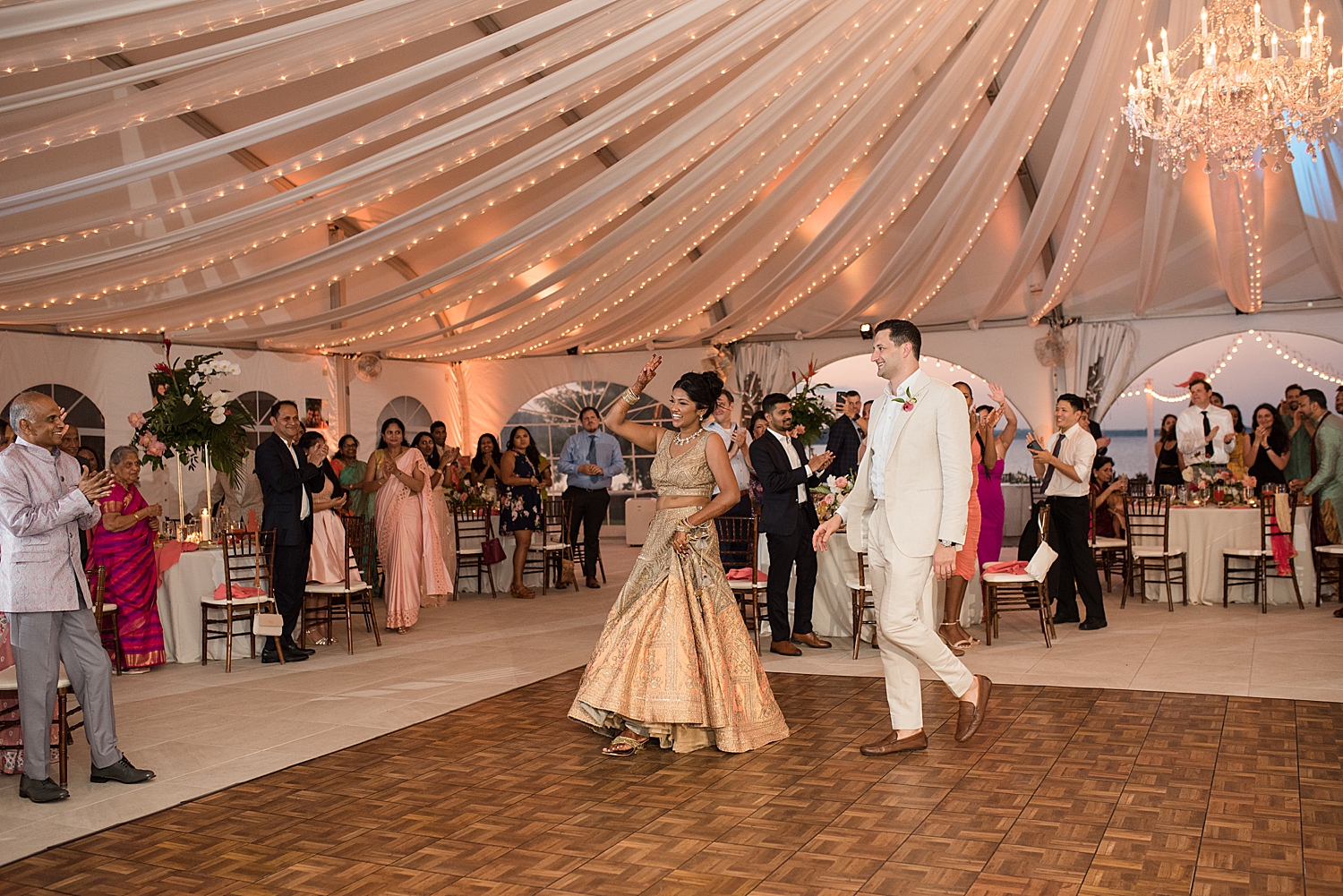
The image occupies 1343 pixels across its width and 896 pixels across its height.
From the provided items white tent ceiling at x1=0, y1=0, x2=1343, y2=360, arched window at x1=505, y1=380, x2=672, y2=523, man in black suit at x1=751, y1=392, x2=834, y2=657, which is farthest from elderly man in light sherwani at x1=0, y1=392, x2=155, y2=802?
arched window at x1=505, y1=380, x2=672, y2=523

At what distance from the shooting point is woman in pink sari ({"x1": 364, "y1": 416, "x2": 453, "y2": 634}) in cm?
743

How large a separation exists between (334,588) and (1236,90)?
6.21m

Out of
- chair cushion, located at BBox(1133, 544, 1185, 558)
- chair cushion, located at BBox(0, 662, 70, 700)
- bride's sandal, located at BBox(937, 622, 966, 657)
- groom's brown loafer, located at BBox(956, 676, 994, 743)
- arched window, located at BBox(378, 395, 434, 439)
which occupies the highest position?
arched window, located at BBox(378, 395, 434, 439)

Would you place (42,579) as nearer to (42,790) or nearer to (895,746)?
(42,790)

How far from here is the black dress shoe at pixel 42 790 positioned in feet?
12.3

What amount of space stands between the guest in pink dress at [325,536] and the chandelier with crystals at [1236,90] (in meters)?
5.43

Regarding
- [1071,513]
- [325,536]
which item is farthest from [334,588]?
[1071,513]

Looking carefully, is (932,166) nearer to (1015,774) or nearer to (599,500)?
(599,500)

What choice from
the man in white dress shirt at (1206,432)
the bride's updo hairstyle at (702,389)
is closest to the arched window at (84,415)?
the bride's updo hairstyle at (702,389)

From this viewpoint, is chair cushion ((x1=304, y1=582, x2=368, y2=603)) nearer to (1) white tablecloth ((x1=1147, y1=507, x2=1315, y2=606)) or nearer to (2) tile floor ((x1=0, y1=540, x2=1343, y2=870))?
(2) tile floor ((x1=0, y1=540, x2=1343, y2=870))

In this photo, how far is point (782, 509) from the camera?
6.23 metres

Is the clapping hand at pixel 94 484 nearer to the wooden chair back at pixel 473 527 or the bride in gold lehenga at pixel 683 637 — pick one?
the bride in gold lehenga at pixel 683 637

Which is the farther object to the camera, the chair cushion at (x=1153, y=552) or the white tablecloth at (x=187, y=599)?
the chair cushion at (x=1153, y=552)

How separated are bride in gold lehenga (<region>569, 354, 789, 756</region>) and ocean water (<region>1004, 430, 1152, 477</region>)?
11.8 m
